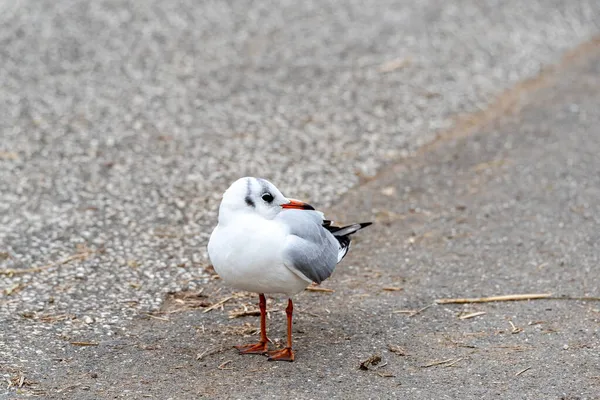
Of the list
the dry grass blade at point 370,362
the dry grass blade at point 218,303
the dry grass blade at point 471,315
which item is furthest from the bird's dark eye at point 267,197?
the dry grass blade at point 471,315

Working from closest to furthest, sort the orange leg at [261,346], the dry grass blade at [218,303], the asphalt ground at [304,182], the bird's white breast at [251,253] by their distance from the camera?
the bird's white breast at [251,253], the asphalt ground at [304,182], the orange leg at [261,346], the dry grass blade at [218,303]

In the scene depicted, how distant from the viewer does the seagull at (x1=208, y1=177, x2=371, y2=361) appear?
14.9ft

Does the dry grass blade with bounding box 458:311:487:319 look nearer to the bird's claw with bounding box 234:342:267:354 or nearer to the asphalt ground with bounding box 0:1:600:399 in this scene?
the asphalt ground with bounding box 0:1:600:399

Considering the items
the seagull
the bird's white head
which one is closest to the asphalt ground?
the seagull

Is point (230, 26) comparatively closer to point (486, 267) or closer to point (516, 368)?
point (486, 267)

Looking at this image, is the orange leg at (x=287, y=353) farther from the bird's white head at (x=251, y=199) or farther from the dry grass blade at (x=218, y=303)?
the dry grass blade at (x=218, y=303)

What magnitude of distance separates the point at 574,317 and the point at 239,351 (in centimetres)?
215

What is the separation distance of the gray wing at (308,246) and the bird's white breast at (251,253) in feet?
0.18

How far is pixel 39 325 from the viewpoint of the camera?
518 cm

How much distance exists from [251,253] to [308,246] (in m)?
0.38

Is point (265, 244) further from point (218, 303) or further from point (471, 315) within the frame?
point (471, 315)

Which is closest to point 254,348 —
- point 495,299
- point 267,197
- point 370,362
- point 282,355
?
point 282,355

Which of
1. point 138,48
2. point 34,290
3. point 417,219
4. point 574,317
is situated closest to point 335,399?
point 574,317

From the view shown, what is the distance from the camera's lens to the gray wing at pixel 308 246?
15.2ft
